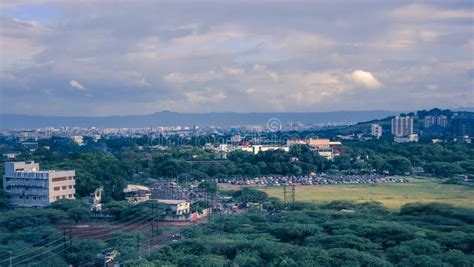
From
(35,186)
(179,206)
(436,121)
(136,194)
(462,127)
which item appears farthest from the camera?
(436,121)

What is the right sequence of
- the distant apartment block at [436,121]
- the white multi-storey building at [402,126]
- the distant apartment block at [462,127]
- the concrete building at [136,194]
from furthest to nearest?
the distant apartment block at [436,121], the white multi-storey building at [402,126], the distant apartment block at [462,127], the concrete building at [136,194]

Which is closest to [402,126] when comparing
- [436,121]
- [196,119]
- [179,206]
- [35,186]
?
[436,121]

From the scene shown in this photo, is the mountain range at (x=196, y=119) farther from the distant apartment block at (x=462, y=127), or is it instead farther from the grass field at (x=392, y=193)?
the grass field at (x=392, y=193)

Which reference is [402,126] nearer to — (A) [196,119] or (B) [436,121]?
(B) [436,121]

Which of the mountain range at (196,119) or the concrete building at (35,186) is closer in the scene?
the concrete building at (35,186)

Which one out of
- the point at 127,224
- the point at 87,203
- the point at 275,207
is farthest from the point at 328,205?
the point at 87,203

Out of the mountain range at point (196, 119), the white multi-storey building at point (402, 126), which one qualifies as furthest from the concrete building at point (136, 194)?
the mountain range at point (196, 119)

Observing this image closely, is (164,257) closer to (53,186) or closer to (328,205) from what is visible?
(328,205)
